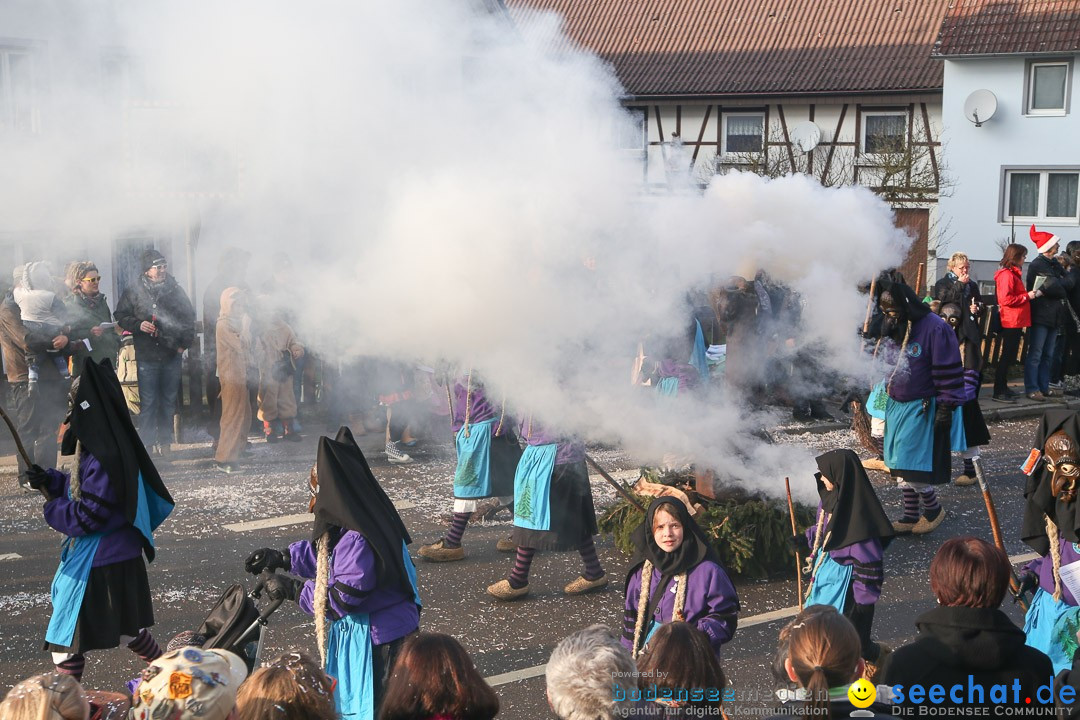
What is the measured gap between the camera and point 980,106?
27438 millimetres

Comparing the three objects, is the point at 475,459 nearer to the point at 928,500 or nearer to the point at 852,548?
the point at 852,548

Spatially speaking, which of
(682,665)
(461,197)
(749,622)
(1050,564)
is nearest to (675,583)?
(682,665)

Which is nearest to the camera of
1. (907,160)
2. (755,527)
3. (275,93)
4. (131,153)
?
(755,527)

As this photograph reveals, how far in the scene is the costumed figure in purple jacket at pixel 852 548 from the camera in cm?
554

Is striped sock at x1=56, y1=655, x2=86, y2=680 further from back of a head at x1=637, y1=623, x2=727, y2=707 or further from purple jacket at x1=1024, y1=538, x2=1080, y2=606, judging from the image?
purple jacket at x1=1024, y1=538, x2=1080, y2=606

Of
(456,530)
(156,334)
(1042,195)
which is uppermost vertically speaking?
(1042,195)

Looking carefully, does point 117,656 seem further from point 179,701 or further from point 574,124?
point 574,124

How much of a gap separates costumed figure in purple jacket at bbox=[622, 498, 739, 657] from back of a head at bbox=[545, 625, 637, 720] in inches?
50.0

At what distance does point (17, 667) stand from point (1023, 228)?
87.0 feet

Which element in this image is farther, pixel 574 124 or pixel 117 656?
pixel 574 124

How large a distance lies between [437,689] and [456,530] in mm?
4508

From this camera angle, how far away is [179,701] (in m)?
3.32

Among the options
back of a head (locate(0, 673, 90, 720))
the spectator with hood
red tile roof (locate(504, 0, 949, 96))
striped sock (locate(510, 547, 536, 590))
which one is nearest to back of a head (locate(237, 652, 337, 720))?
back of a head (locate(0, 673, 90, 720))

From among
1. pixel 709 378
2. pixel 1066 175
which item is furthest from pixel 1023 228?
pixel 709 378
